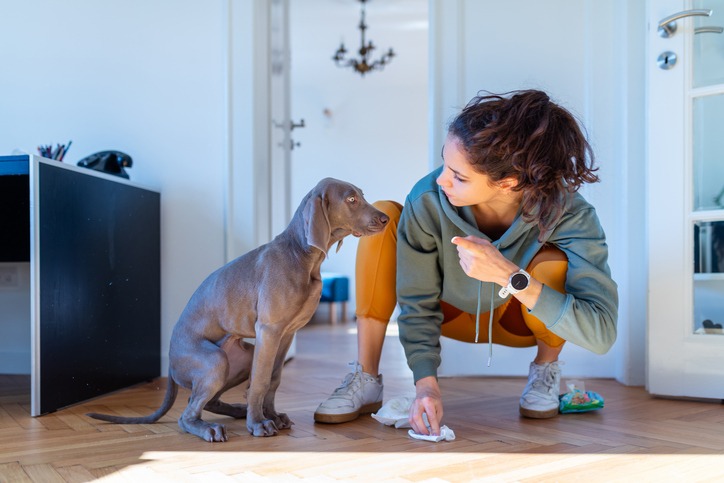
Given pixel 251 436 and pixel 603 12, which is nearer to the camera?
pixel 251 436

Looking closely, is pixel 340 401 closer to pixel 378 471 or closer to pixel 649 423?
pixel 378 471

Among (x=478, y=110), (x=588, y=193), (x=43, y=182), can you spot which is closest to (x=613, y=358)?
(x=588, y=193)

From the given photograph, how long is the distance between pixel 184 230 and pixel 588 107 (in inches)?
66.7

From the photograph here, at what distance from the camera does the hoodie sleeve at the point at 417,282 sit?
182cm

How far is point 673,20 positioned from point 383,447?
1.70 meters

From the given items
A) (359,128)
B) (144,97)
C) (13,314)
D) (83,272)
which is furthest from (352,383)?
(359,128)

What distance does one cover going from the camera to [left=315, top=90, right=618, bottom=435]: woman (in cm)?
156

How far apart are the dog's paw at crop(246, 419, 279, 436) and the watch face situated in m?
0.67

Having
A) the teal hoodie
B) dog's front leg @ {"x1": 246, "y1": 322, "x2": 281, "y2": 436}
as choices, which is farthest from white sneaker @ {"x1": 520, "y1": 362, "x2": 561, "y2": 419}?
dog's front leg @ {"x1": 246, "y1": 322, "x2": 281, "y2": 436}

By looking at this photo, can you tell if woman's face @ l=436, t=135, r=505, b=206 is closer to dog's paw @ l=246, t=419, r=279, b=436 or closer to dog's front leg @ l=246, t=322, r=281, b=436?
dog's front leg @ l=246, t=322, r=281, b=436

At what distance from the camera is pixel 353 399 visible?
1.89 meters

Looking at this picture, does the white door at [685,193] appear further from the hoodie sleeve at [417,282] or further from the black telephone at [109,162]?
the black telephone at [109,162]

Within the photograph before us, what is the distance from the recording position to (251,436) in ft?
5.61

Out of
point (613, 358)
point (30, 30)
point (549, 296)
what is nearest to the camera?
point (549, 296)
